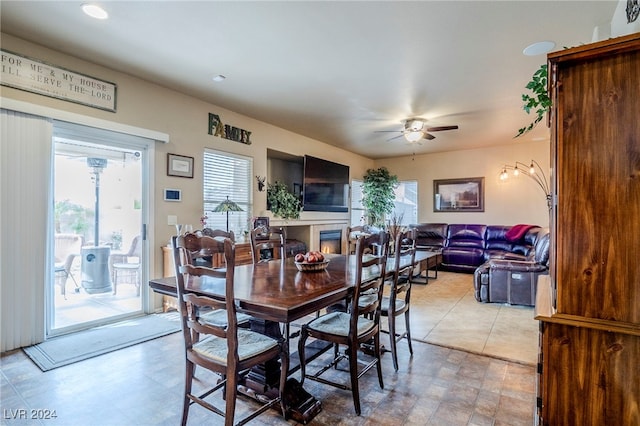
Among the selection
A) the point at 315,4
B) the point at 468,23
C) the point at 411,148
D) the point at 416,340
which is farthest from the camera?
the point at 411,148

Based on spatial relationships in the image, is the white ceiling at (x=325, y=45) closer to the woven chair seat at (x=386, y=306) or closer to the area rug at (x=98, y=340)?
the woven chair seat at (x=386, y=306)

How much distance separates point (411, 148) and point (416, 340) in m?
5.28

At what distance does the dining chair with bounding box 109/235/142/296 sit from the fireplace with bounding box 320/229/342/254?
3.68 m

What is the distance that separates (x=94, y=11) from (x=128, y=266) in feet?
8.66

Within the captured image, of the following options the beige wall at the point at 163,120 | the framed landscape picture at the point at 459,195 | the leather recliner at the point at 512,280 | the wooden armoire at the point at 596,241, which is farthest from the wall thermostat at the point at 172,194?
the framed landscape picture at the point at 459,195

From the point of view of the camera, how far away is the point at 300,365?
215 cm

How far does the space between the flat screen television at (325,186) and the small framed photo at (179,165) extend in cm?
245

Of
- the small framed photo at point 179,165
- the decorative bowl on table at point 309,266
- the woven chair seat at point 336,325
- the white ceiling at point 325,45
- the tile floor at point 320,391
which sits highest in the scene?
the white ceiling at point 325,45

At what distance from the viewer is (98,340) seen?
10.2 ft

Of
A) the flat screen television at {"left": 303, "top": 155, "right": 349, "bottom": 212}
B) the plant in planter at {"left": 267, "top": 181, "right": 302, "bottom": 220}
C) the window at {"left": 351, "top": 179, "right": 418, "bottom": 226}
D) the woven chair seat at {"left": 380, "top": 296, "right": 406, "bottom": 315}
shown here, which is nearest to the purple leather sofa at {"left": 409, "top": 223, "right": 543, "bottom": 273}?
the window at {"left": 351, "top": 179, "right": 418, "bottom": 226}

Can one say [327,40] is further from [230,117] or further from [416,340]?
[416,340]

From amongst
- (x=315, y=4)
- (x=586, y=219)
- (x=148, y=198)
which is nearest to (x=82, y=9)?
(x=315, y=4)

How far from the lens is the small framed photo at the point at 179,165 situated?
4.05 m

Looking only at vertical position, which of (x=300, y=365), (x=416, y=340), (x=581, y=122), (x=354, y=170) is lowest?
(x=416, y=340)
